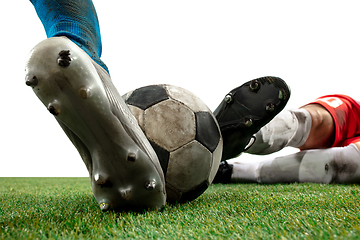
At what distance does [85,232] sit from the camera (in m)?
0.62

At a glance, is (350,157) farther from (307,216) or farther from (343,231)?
(343,231)

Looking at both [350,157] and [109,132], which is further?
[350,157]

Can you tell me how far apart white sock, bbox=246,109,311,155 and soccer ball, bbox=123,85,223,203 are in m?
0.82

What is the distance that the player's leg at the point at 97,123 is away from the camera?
25.7 inches

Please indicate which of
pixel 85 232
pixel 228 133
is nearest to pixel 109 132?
pixel 85 232

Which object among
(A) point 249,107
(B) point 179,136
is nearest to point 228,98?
(A) point 249,107

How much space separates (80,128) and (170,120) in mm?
346

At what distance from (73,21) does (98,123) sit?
0.60 metres

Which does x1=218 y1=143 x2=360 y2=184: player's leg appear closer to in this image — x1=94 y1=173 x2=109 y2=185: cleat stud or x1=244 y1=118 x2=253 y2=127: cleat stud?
x1=244 y1=118 x2=253 y2=127: cleat stud

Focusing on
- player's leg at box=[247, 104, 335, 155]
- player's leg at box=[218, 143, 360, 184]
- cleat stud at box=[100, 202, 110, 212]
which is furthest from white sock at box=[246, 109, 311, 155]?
cleat stud at box=[100, 202, 110, 212]

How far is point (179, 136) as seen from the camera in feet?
3.13

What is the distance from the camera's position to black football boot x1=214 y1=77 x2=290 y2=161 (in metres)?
1.23

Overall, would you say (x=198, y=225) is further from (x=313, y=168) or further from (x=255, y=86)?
(x=313, y=168)

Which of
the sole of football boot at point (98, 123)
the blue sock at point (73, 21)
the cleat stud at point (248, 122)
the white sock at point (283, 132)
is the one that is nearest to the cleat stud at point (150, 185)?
the sole of football boot at point (98, 123)
